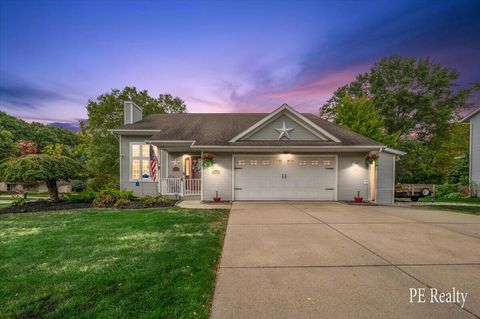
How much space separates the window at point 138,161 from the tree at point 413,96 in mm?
21956

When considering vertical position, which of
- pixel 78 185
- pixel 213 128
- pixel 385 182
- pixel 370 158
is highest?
pixel 213 128

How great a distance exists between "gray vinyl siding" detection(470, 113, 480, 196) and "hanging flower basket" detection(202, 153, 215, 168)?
18179mm

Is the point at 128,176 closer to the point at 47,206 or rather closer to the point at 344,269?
the point at 47,206

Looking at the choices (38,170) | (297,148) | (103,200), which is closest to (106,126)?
(38,170)

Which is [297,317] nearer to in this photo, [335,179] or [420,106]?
[335,179]

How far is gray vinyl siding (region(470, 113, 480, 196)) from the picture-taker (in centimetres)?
1466

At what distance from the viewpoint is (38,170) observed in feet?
A: 29.6

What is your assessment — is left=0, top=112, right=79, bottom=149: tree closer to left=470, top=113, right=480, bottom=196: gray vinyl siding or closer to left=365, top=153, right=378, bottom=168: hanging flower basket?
left=365, top=153, right=378, bottom=168: hanging flower basket

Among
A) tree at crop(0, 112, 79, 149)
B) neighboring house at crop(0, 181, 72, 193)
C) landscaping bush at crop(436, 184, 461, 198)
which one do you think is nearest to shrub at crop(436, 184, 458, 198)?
landscaping bush at crop(436, 184, 461, 198)

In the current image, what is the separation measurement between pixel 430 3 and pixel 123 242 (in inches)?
1005

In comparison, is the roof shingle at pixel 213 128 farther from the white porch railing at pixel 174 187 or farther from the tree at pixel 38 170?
the tree at pixel 38 170

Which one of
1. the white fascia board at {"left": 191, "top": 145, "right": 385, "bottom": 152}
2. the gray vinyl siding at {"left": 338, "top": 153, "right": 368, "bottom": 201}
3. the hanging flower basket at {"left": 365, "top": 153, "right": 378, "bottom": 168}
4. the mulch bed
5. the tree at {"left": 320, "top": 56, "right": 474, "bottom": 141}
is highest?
the tree at {"left": 320, "top": 56, "right": 474, "bottom": 141}

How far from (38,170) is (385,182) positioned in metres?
16.5

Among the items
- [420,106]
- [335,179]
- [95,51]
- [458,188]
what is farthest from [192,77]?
[420,106]
